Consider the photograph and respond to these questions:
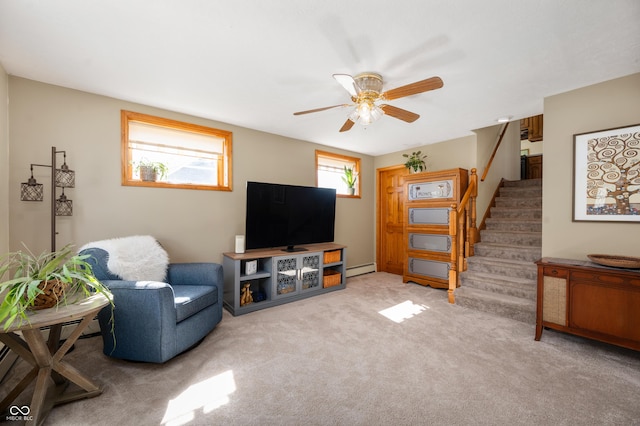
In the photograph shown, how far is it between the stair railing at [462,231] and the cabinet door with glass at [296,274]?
6.18ft

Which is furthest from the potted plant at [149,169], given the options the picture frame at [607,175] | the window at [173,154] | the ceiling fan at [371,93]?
the picture frame at [607,175]

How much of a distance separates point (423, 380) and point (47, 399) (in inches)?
98.0

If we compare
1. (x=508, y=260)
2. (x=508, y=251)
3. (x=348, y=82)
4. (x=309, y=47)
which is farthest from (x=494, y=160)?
(x=309, y=47)

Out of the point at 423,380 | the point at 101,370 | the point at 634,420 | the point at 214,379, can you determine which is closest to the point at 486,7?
the point at 423,380

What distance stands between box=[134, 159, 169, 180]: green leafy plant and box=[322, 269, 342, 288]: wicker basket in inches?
102

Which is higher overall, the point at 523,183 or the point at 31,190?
the point at 523,183

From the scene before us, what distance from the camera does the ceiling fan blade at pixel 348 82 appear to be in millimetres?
1855

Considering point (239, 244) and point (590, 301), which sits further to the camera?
point (239, 244)

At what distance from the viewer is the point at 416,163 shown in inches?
176

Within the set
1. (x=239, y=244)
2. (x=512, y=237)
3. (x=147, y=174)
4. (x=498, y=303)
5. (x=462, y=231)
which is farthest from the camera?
(x=512, y=237)

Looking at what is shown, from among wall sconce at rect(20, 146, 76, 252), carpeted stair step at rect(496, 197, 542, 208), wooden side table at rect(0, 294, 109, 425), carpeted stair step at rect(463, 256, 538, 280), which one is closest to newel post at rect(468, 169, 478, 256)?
carpeted stair step at rect(463, 256, 538, 280)

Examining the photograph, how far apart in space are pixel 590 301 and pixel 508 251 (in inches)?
58.0

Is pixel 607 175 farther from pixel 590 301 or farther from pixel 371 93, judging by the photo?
pixel 371 93

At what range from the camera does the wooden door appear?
5117 mm
